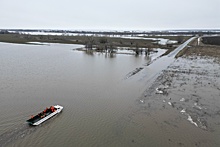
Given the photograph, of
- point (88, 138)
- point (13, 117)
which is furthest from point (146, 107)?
point (13, 117)

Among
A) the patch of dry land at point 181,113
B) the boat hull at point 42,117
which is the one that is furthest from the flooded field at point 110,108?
the boat hull at point 42,117

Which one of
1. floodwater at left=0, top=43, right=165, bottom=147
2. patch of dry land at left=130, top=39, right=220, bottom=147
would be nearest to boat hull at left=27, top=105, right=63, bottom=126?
floodwater at left=0, top=43, right=165, bottom=147

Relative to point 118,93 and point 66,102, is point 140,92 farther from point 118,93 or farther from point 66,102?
point 66,102

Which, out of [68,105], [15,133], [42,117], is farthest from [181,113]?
[15,133]

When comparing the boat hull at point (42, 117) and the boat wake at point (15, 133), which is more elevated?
the boat hull at point (42, 117)

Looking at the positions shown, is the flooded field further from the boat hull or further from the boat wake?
the boat hull

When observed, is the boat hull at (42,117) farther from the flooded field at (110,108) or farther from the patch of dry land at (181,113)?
the patch of dry land at (181,113)

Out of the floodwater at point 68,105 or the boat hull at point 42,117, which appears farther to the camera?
the boat hull at point 42,117
